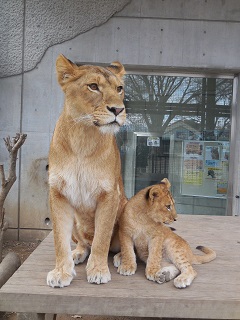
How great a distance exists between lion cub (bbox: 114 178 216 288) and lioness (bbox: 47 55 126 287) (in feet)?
0.51

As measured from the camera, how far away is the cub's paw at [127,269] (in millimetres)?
1864

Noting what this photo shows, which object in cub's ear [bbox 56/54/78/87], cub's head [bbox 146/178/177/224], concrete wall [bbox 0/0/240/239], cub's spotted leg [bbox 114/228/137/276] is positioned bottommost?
cub's spotted leg [bbox 114/228/137/276]

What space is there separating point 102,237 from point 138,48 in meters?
3.85

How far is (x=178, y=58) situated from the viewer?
507 cm

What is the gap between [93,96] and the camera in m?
1.59

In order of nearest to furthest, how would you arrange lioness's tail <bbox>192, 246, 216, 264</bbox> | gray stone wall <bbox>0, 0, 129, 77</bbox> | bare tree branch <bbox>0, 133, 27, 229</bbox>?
lioness's tail <bbox>192, 246, 216, 264</bbox>, bare tree branch <bbox>0, 133, 27, 229</bbox>, gray stone wall <bbox>0, 0, 129, 77</bbox>

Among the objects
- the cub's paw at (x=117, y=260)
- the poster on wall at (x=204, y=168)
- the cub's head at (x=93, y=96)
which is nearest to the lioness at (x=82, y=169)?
the cub's head at (x=93, y=96)

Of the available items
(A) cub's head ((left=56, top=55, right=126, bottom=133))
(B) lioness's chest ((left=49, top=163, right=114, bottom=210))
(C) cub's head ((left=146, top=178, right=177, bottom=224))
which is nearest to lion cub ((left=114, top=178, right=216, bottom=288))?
(C) cub's head ((left=146, top=178, right=177, bottom=224))

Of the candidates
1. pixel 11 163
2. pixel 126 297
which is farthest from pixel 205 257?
pixel 11 163

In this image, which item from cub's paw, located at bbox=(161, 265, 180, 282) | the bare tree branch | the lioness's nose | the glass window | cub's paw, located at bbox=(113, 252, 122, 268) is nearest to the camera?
the lioness's nose

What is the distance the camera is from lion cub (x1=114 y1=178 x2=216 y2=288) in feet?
5.99

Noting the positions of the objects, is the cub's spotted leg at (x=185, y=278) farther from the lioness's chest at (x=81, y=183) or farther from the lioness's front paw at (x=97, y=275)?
the lioness's chest at (x=81, y=183)

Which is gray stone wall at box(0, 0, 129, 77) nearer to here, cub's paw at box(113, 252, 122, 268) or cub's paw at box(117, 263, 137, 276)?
cub's paw at box(113, 252, 122, 268)

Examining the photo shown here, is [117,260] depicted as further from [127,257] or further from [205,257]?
[205,257]
